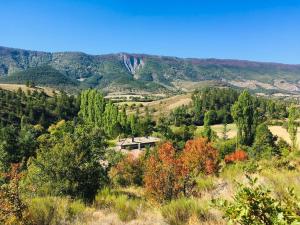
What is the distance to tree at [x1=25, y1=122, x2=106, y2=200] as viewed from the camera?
35.6ft

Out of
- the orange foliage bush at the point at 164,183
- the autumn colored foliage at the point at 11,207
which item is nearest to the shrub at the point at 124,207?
the orange foliage bush at the point at 164,183

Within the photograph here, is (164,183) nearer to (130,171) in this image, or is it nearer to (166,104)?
(130,171)

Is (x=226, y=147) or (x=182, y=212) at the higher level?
(x=182, y=212)

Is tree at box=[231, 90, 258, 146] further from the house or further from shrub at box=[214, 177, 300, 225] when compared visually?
shrub at box=[214, 177, 300, 225]

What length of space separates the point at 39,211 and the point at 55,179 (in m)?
4.57

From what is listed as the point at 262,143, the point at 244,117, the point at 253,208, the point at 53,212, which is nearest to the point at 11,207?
the point at 53,212

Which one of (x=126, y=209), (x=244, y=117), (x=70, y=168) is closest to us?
(x=126, y=209)

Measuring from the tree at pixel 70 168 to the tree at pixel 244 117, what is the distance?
5454 cm

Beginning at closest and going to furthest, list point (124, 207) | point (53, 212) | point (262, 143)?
point (53, 212), point (124, 207), point (262, 143)

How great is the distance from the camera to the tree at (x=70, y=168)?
10859mm

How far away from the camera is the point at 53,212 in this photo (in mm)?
6852

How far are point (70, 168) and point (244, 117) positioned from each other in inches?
2205

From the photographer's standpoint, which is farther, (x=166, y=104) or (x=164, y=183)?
(x=166, y=104)

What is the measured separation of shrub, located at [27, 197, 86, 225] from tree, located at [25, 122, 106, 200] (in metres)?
3.21
